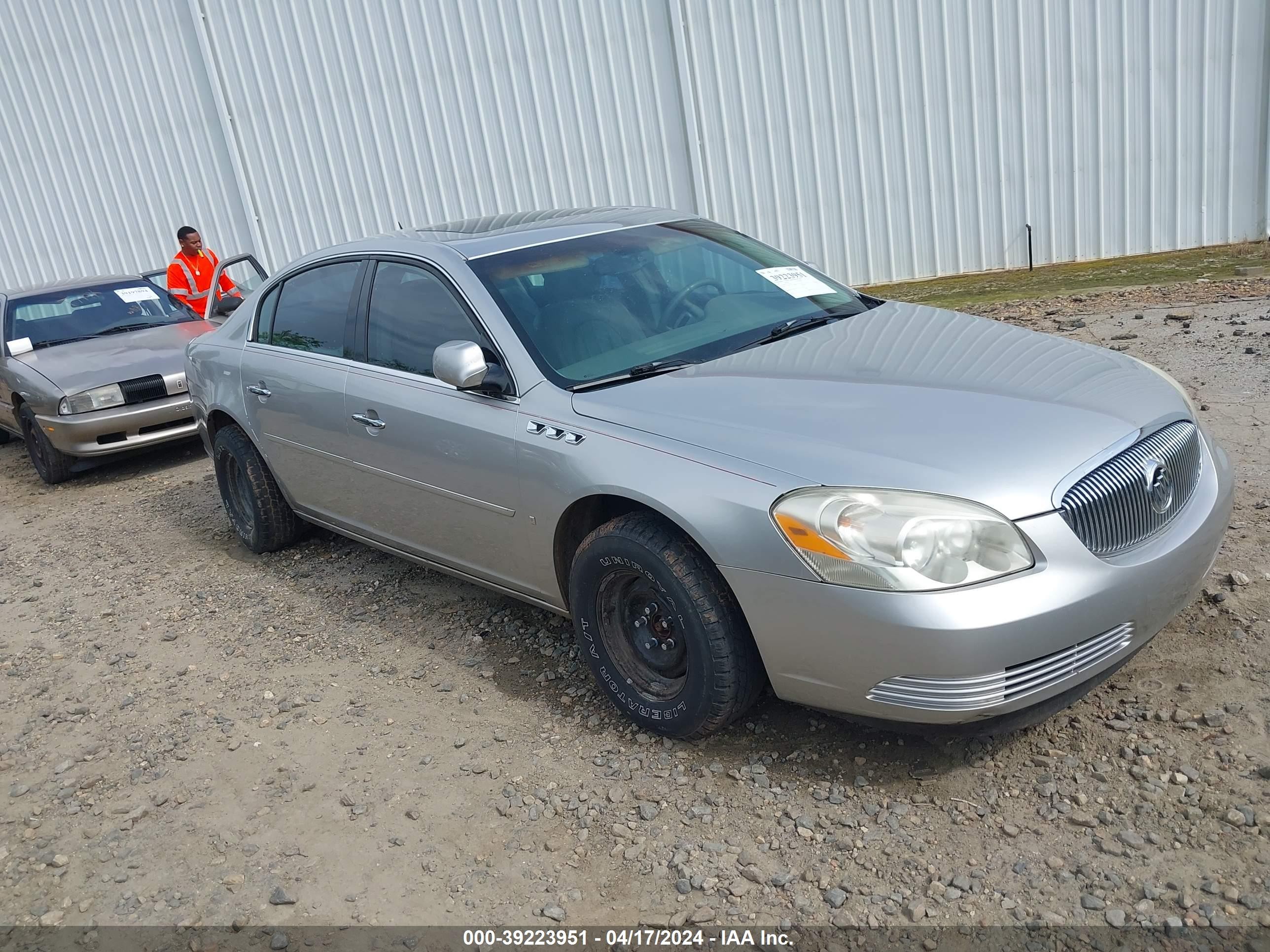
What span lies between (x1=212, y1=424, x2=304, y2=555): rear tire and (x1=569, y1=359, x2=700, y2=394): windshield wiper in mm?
2377

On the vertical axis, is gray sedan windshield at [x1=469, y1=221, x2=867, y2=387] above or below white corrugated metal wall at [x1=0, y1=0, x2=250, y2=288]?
below

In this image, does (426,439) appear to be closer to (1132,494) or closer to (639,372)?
(639,372)

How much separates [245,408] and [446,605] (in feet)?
4.89

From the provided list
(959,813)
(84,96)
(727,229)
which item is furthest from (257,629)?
(84,96)

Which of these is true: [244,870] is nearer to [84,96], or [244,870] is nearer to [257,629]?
[257,629]

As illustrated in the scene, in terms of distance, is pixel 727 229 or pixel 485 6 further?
pixel 485 6

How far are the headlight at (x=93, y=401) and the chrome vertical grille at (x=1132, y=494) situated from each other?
695 centimetres

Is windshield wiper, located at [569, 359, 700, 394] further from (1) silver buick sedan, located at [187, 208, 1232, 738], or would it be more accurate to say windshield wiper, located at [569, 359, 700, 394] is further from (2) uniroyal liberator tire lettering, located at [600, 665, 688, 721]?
(2) uniroyal liberator tire lettering, located at [600, 665, 688, 721]

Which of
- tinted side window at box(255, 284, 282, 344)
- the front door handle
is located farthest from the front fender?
tinted side window at box(255, 284, 282, 344)

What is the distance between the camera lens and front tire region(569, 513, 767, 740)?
2.97m

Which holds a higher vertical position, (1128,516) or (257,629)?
(1128,516)

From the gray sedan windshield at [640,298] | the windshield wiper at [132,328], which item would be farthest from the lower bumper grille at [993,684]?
the windshield wiper at [132,328]

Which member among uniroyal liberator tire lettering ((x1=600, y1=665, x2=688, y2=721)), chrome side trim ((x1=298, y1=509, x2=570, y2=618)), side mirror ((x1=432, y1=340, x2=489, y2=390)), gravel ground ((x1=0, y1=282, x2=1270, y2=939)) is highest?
side mirror ((x1=432, y1=340, x2=489, y2=390))

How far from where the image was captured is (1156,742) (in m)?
2.93
